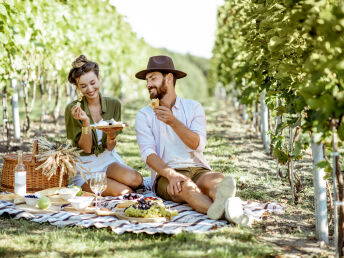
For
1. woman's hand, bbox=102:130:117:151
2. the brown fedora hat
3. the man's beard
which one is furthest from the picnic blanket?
the brown fedora hat

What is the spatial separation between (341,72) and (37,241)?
2363 mm

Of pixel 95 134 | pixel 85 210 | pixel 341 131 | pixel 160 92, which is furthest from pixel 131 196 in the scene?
pixel 341 131

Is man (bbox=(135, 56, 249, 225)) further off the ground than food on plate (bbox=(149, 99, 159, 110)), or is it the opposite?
food on plate (bbox=(149, 99, 159, 110))

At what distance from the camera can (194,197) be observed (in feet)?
12.2

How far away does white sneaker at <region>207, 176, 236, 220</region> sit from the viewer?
327cm

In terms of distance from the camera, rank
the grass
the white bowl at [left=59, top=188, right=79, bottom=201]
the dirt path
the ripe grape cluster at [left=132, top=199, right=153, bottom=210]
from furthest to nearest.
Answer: the white bowl at [left=59, top=188, right=79, bottom=201]
the ripe grape cluster at [left=132, top=199, right=153, bottom=210]
the dirt path
the grass

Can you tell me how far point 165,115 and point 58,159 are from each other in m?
1.25

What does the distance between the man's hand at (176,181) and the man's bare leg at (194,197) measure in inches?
1.4

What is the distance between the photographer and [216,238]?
3.02 metres

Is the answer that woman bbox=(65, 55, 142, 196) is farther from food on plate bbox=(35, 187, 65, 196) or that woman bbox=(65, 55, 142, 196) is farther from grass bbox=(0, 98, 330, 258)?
grass bbox=(0, 98, 330, 258)

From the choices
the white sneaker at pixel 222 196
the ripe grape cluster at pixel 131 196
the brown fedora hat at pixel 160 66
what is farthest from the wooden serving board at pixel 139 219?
the brown fedora hat at pixel 160 66

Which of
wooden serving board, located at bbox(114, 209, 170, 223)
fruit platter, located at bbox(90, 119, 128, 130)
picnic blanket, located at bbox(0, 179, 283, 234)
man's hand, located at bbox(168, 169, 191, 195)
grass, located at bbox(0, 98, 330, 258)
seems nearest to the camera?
grass, located at bbox(0, 98, 330, 258)

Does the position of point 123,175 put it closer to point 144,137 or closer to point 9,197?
point 144,137

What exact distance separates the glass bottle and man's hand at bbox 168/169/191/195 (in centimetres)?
152
